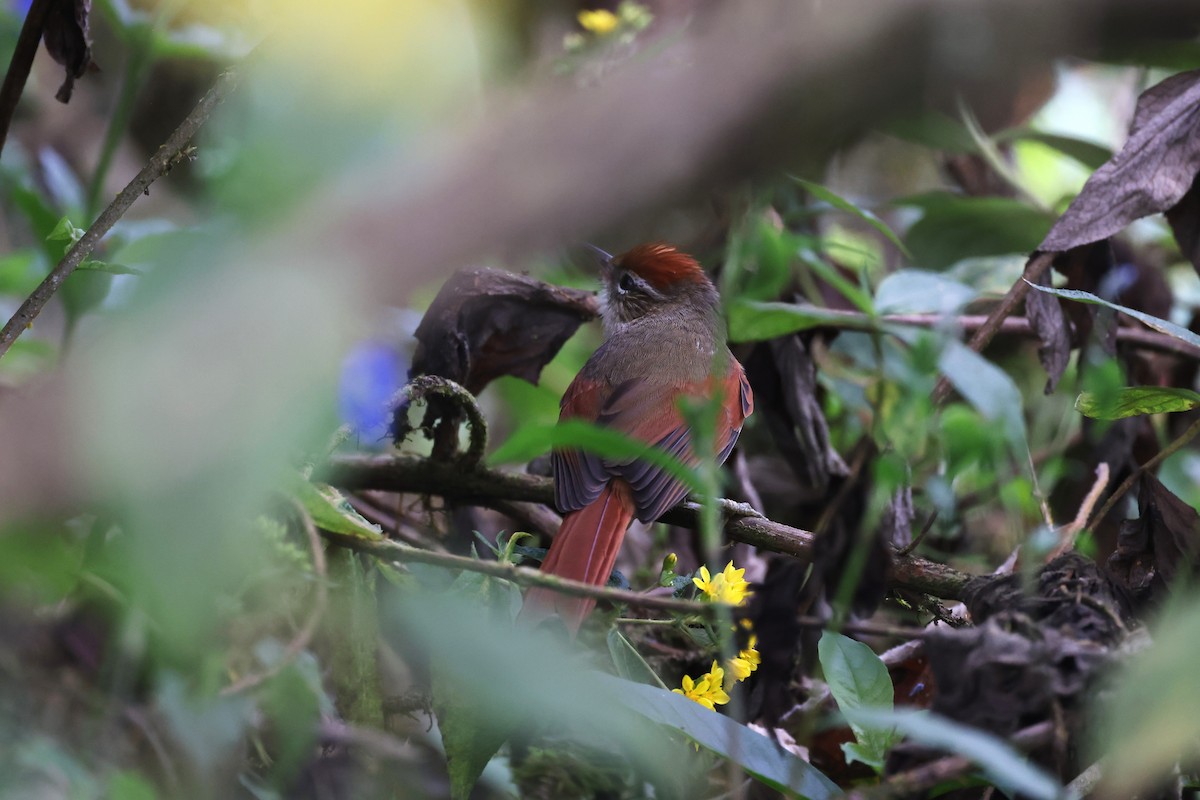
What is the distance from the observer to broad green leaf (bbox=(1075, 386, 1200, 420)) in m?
1.92

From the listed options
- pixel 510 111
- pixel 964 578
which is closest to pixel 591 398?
pixel 964 578

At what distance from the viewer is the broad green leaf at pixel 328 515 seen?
1.56 meters

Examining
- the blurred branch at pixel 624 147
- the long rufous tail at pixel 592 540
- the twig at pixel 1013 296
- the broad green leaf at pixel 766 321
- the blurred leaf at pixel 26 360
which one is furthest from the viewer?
the blurred leaf at pixel 26 360

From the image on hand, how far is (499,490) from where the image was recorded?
249 centimetres

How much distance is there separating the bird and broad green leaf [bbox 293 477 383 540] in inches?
10.8

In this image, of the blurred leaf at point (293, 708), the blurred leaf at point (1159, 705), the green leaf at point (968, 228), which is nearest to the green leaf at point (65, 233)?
the blurred leaf at point (293, 708)

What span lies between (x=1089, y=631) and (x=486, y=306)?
1.51m

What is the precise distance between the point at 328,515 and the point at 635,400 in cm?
145

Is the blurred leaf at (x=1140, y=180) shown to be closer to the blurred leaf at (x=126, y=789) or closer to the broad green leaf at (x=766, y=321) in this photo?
the broad green leaf at (x=766, y=321)

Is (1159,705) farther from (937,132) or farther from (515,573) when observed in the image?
(937,132)

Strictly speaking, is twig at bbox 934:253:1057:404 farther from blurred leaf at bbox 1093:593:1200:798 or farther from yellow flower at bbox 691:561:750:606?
blurred leaf at bbox 1093:593:1200:798

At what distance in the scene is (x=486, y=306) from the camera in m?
2.56

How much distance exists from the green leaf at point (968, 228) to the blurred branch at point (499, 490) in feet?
4.21

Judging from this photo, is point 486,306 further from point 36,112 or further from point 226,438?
point 36,112
